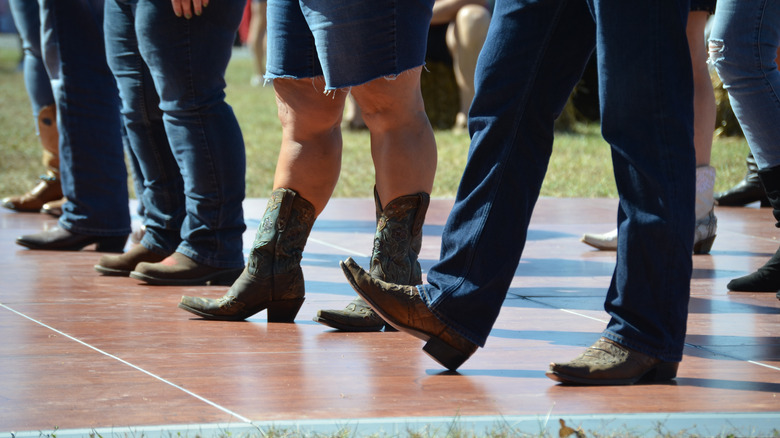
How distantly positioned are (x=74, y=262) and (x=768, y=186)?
2447 mm

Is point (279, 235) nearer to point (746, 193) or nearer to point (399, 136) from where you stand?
point (399, 136)

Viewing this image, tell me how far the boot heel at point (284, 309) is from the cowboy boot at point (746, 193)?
3.37 metres

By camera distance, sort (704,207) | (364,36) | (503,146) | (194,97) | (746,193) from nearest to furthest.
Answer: (503,146)
(364,36)
(194,97)
(704,207)
(746,193)

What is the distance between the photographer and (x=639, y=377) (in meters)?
2.33

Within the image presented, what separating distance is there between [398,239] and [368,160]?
17.5 feet

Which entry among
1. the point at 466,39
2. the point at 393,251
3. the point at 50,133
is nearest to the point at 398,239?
the point at 393,251

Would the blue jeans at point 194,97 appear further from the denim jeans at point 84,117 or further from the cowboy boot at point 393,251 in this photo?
the cowboy boot at point 393,251

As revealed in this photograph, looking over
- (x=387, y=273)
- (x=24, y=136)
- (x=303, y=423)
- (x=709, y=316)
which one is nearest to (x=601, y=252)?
(x=709, y=316)

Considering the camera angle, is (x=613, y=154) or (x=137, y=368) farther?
(x=137, y=368)

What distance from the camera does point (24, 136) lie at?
983 centimetres

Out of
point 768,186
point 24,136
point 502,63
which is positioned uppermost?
point 502,63

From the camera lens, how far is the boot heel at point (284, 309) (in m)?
3.05

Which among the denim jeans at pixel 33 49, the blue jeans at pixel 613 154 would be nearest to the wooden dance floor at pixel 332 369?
the blue jeans at pixel 613 154

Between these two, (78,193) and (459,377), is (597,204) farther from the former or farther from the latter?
(459,377)
